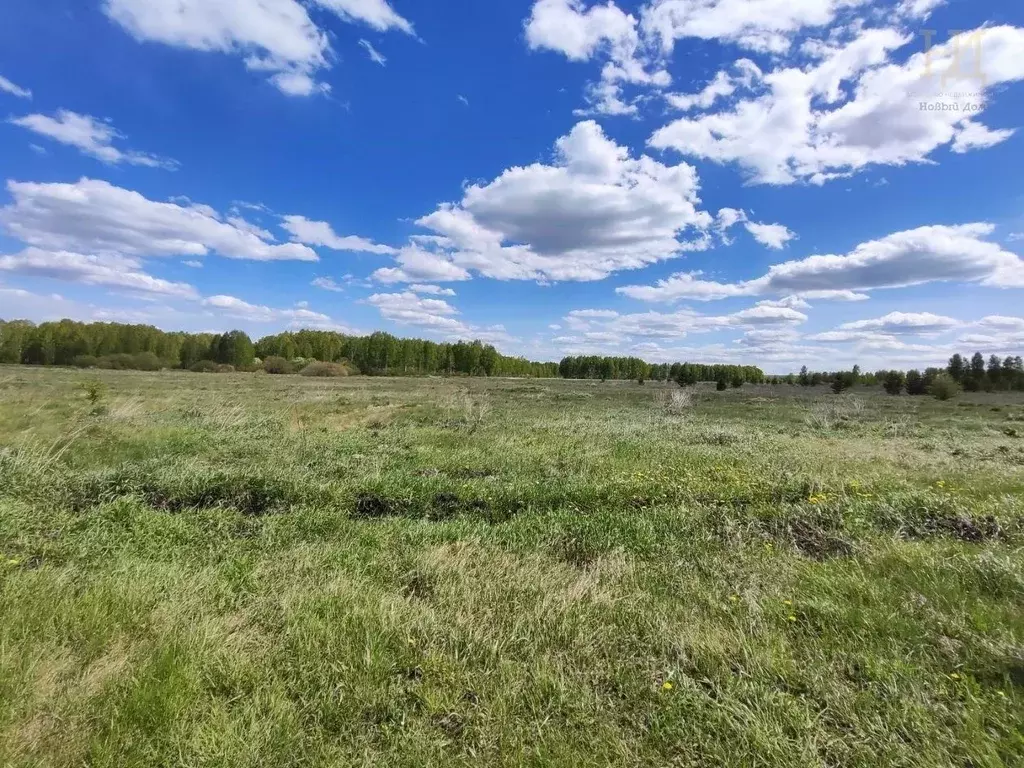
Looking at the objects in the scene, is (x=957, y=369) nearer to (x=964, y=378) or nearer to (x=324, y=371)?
(x=964, y=378)

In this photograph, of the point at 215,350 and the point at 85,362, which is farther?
the point at 215,350

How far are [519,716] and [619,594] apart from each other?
205 cm

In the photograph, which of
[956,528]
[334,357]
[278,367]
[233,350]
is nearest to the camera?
[956,528]

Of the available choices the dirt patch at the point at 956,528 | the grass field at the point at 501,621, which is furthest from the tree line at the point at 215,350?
the dirt patch at the point at 956,528

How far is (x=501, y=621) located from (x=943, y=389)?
3239 inches

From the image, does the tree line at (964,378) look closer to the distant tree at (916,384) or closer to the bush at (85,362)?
the distant tree at (916,384)

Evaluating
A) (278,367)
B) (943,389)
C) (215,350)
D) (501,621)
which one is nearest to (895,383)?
(943,389)

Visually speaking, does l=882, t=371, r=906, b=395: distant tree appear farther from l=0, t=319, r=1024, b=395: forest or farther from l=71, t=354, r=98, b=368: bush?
l=71, t=354, r=98, b=368: bush

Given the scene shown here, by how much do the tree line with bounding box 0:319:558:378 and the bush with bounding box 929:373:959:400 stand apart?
97145 mm

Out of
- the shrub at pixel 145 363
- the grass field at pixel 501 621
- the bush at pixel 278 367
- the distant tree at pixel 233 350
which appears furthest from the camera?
the distant tree at pixel 233 350

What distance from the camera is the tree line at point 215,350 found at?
95263mm

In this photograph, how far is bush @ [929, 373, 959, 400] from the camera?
63.8m

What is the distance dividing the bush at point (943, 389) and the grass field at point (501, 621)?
72.0 meters

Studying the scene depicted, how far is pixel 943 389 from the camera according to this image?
211 feet
